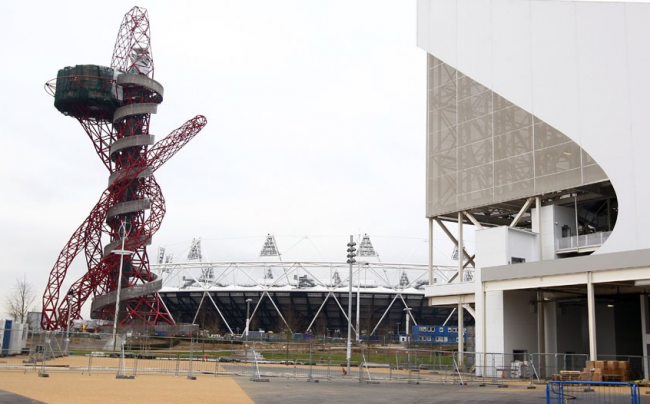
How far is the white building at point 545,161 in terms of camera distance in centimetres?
4275

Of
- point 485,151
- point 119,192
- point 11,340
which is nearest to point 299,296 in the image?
point 119,192

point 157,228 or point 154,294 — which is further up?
point 157,228

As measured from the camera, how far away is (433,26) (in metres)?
56.7

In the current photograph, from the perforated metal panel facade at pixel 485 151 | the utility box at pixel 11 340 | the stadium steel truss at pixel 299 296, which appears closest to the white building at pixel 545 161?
the perforated metal panel facade at pixel 485 151

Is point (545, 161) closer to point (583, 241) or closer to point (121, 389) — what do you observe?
point (583, 241)

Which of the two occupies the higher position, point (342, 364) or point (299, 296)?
point (299, 296)

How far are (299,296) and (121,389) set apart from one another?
257 feet

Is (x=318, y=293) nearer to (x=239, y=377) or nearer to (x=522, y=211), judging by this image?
(x=522, y=211)

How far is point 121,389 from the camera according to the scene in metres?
25.0

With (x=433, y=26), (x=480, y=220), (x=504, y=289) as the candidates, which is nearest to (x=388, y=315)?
(x=480, y=220)

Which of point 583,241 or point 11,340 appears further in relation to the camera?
point 11,340

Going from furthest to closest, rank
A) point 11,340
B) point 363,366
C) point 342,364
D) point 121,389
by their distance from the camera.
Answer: point 342,364, point 11,340, point 363,366, point 121,389

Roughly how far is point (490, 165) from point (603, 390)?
1116 inches

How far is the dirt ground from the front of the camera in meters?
21.4
